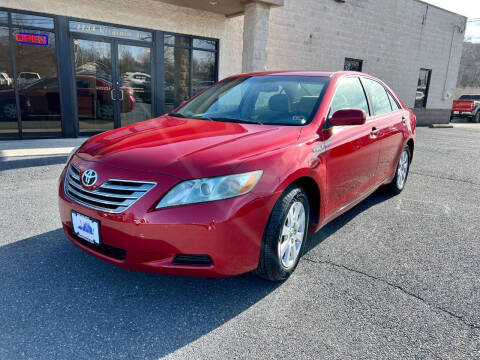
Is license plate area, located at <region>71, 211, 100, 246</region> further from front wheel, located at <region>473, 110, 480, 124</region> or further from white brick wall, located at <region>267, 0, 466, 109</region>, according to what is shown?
front wheel, located at <region>473, 110, 480, 124</region>

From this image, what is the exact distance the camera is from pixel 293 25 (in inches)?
497

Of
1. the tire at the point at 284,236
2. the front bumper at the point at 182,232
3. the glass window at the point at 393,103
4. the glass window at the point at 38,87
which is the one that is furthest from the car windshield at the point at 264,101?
the glass window at the point at 38,87

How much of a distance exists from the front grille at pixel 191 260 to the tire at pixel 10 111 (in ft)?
27.2

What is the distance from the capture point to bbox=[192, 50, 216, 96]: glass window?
11.1m

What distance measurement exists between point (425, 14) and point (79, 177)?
20519 mm

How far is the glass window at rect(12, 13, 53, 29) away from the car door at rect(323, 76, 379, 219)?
25.2 ft

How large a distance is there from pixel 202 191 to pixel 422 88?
20.8 m

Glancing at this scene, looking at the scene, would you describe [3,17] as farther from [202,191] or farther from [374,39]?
[374,39]

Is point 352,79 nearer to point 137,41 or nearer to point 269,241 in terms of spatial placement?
point 269,241

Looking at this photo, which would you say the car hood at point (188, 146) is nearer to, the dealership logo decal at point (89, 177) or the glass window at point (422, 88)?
the dealership logo decal at point (89, 177)

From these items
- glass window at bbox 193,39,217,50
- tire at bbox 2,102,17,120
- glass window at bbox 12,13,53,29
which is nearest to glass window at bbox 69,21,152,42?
glass window at bbox 12,13,53,29

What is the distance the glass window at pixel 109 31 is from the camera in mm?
8891

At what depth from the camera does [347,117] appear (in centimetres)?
300

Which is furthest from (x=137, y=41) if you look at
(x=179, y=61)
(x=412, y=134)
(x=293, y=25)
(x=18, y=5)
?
(x=412, y=134)
